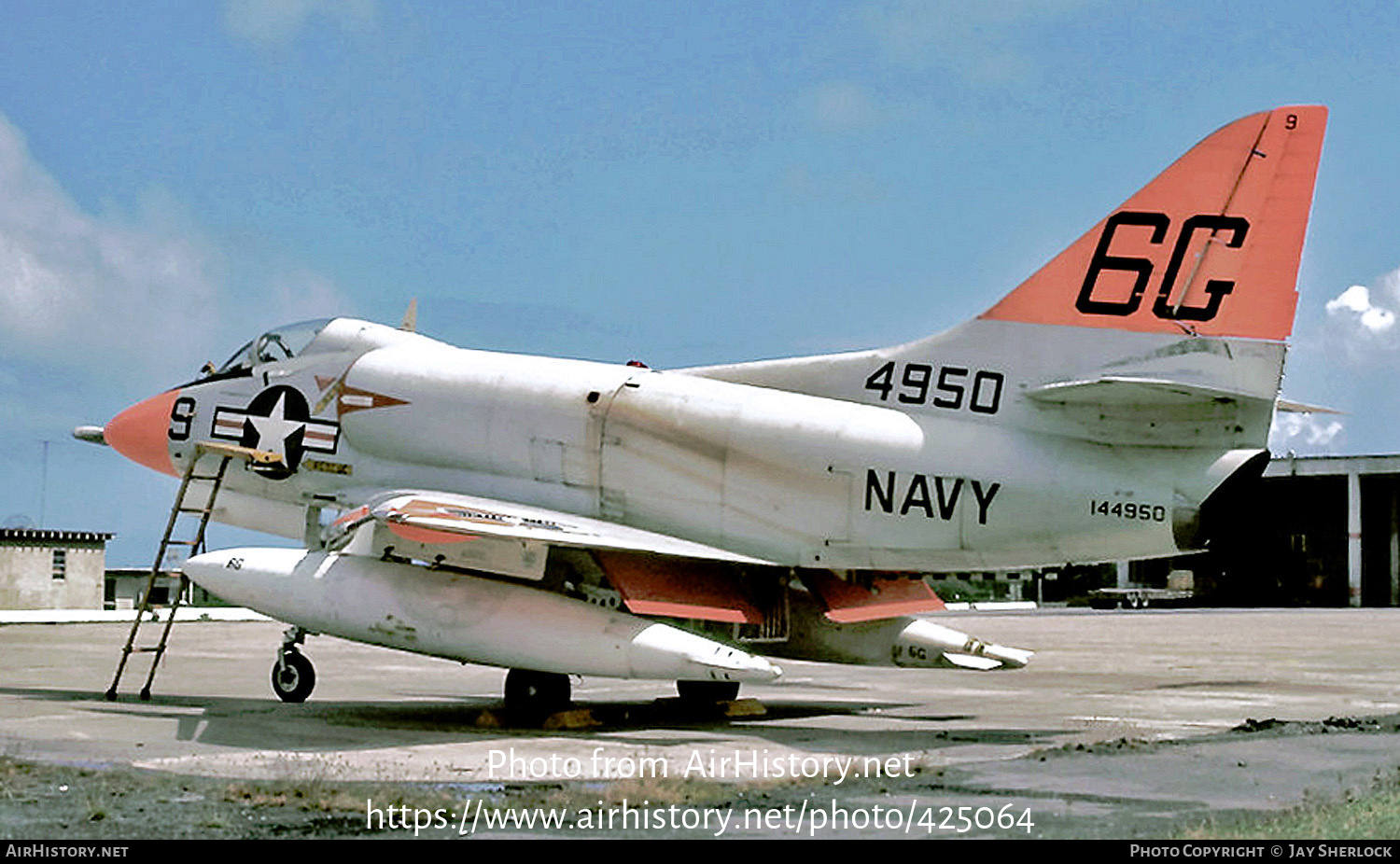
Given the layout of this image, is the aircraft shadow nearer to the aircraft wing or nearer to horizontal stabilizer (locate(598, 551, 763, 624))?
horizontal stabilizer (locate(598, 551, 763, 624))

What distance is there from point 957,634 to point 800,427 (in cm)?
359

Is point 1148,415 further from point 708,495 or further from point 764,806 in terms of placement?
point 764,806

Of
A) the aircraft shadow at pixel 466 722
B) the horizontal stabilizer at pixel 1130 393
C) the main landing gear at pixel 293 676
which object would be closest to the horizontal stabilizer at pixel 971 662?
the aircraft shadow at pixel 466 722

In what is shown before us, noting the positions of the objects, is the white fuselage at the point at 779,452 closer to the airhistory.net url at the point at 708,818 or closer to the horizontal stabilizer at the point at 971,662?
the horizontal stabilizer at the point at 971,662

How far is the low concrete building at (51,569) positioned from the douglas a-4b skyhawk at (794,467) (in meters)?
48.6

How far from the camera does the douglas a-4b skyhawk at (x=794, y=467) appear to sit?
42.7 ft

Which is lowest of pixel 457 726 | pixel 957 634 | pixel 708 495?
pixel 457 726

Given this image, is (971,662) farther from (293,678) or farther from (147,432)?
(147,432)

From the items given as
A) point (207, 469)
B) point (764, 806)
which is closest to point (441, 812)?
point (764, 806)

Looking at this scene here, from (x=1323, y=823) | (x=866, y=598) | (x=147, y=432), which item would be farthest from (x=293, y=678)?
(x=1323, y=823)

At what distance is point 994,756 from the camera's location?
36.9 feet

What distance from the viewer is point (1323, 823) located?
728 cm

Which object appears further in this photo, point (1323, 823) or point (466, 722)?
point (466, 722)

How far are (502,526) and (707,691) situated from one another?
3.54 m
